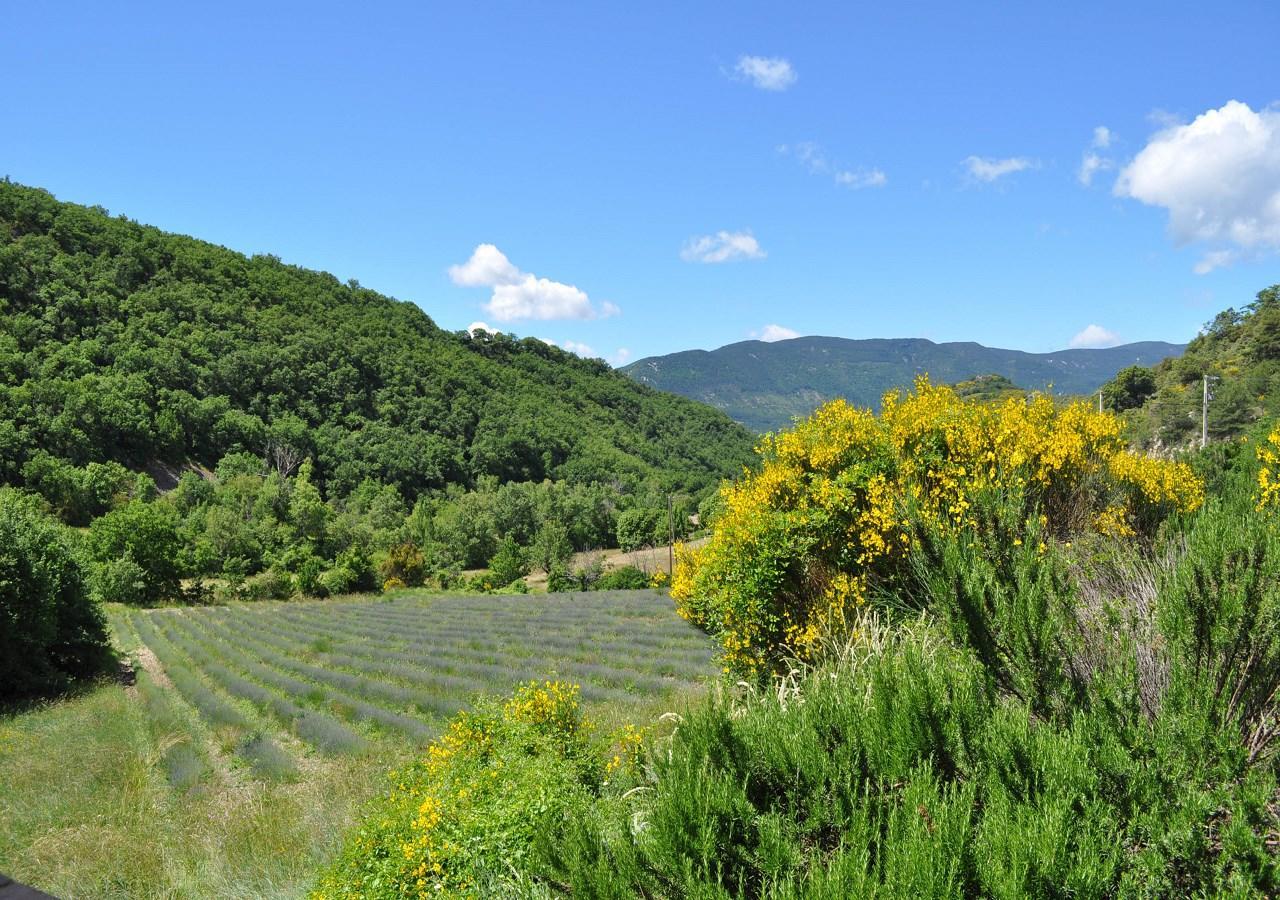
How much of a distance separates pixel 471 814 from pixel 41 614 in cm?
2093

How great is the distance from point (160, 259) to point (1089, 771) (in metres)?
118

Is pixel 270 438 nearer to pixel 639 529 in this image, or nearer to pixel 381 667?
pixel 639 529

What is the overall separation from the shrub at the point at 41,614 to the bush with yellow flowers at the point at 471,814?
1873cm

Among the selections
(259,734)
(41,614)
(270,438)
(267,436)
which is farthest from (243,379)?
(259,734)

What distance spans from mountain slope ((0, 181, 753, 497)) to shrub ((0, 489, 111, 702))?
5356cm

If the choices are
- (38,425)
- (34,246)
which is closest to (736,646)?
(38,425)

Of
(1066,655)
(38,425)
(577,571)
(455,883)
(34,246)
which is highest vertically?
(34,246)

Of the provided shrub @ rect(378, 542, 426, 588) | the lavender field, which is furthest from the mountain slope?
the lavender field

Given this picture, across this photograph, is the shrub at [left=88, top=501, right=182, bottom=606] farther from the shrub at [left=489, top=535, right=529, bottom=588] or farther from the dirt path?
the shrub at [left=489, top=535, right=529, bottom=588]

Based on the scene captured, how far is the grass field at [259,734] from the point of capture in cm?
642

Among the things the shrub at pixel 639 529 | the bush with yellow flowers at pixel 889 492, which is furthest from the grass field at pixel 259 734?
the shrub at pixel 639 529

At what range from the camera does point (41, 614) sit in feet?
59.4

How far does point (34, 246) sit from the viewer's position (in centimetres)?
7769

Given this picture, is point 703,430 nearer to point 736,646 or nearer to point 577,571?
point 577,571
